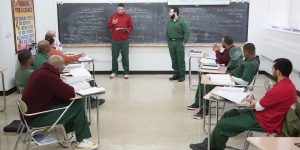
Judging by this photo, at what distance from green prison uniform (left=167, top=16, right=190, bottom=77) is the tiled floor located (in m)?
0.47

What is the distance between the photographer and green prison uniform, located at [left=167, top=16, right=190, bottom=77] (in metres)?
7.36

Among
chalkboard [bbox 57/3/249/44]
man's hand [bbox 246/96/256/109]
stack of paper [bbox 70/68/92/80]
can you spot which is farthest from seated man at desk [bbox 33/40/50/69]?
chalkboard [bbox 57/3/249/44]

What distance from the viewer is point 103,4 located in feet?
26.3

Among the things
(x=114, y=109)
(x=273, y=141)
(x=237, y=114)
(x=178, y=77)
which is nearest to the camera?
(x=273, y=141)

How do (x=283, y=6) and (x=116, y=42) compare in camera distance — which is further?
(x=116, y=42)

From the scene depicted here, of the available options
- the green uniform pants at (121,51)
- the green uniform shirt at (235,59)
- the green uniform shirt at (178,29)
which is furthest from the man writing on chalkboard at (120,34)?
the green uniform shirt at (235,59)

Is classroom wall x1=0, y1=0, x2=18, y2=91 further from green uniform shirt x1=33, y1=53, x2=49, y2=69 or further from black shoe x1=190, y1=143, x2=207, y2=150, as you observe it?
black shoe x1=190, y1=143, x2=207, y2=150

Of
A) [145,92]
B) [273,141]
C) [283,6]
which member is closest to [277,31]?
[283,6]

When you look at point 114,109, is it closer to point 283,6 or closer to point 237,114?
point 237,114

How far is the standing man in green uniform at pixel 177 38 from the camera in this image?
7359mm

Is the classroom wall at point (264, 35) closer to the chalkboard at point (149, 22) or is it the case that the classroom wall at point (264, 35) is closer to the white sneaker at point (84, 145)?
the chalkboard at point (149, 22)

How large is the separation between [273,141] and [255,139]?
0.12 m

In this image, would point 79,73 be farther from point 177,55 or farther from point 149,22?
point 149,22

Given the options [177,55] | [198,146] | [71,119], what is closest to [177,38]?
[177,55]
